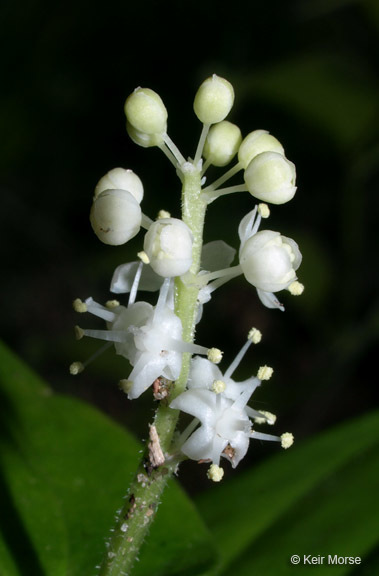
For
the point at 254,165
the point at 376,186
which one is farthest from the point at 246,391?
the point at 376,186

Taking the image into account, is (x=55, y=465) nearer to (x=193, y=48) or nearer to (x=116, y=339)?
(x=116, y=339)

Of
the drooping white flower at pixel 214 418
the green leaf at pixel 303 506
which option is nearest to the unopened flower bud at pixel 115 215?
the drooping white flower at pixel 214 418

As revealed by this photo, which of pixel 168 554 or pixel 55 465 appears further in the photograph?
pixel 55 465

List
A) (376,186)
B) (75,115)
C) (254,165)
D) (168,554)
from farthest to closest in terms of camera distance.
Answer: (75,115)
(376,186)
(168,554)
(254,165)

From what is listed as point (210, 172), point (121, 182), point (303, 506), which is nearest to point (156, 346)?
point (121, 182)

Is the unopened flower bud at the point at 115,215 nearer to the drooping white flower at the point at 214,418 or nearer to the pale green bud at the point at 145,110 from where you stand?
the pale green bud at the point at 145,110

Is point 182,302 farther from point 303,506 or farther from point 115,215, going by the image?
point 303,506

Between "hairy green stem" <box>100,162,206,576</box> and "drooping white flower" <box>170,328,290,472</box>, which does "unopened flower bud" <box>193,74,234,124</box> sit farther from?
"drooping white flower" <box>170,328,290,472</box>
